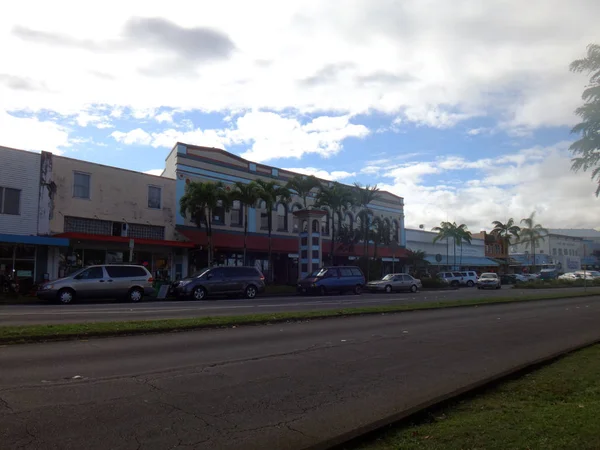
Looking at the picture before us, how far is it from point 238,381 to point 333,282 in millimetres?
23046

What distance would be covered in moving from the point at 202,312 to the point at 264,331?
5.02m

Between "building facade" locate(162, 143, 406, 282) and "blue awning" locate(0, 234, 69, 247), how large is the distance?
27.6 ft

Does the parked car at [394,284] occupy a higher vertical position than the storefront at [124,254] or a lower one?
lower

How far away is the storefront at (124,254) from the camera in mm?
26641

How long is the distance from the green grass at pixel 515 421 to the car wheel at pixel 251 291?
63.6ft

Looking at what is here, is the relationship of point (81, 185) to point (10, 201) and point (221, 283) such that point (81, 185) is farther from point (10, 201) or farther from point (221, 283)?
point (221, 283)

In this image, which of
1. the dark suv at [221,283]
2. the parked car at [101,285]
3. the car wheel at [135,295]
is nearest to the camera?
the parked car at [101,285]

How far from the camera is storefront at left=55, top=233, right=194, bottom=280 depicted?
26.6 meters

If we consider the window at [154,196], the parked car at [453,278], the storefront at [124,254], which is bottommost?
the parked car at [453,278]

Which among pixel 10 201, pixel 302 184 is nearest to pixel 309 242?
pixel 302 184

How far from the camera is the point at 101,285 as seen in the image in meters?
21.3

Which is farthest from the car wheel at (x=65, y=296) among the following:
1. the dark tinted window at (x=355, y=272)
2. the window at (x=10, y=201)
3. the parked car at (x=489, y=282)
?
A: the parked car at (x=489, y=282)

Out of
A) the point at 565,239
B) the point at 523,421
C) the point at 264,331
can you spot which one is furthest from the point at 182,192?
the point at 565,239

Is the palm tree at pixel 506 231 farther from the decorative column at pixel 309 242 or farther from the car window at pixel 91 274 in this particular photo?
the car window at pixel 91 274
